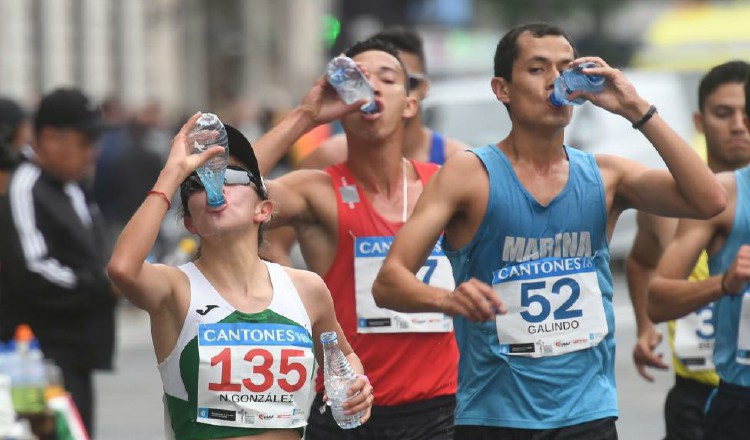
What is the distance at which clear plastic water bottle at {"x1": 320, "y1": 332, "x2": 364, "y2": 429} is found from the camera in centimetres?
584

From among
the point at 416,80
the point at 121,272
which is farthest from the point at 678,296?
the point at 416,80

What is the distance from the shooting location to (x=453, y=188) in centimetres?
636

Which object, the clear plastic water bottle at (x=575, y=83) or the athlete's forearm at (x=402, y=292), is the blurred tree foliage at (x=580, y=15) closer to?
the clear plastic water bottle at (x=575, y=83)

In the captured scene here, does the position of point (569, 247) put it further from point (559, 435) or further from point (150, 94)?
point (150, 94)

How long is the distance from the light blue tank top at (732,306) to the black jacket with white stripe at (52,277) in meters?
2.84

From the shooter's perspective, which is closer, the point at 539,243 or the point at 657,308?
the point at 539,243

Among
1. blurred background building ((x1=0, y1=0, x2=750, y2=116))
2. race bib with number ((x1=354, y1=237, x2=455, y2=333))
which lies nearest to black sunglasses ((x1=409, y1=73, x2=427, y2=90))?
race bib with number ((x1=354, y1=237, x2=455, y2=333))

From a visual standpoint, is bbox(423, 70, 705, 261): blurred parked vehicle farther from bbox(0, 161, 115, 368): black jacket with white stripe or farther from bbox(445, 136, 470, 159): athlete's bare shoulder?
bbox(0, 161, 115, 368): black jacket with white stripe

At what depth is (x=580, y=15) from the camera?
2650 inches

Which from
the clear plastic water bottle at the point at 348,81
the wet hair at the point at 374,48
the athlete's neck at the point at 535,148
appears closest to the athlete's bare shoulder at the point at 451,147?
the wet hair at the point at 374,48

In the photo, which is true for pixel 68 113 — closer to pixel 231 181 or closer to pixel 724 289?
pixel 231 181

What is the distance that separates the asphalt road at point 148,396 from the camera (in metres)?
12.5

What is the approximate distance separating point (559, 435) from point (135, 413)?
25.3 ft

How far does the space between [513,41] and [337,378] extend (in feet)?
4.42
